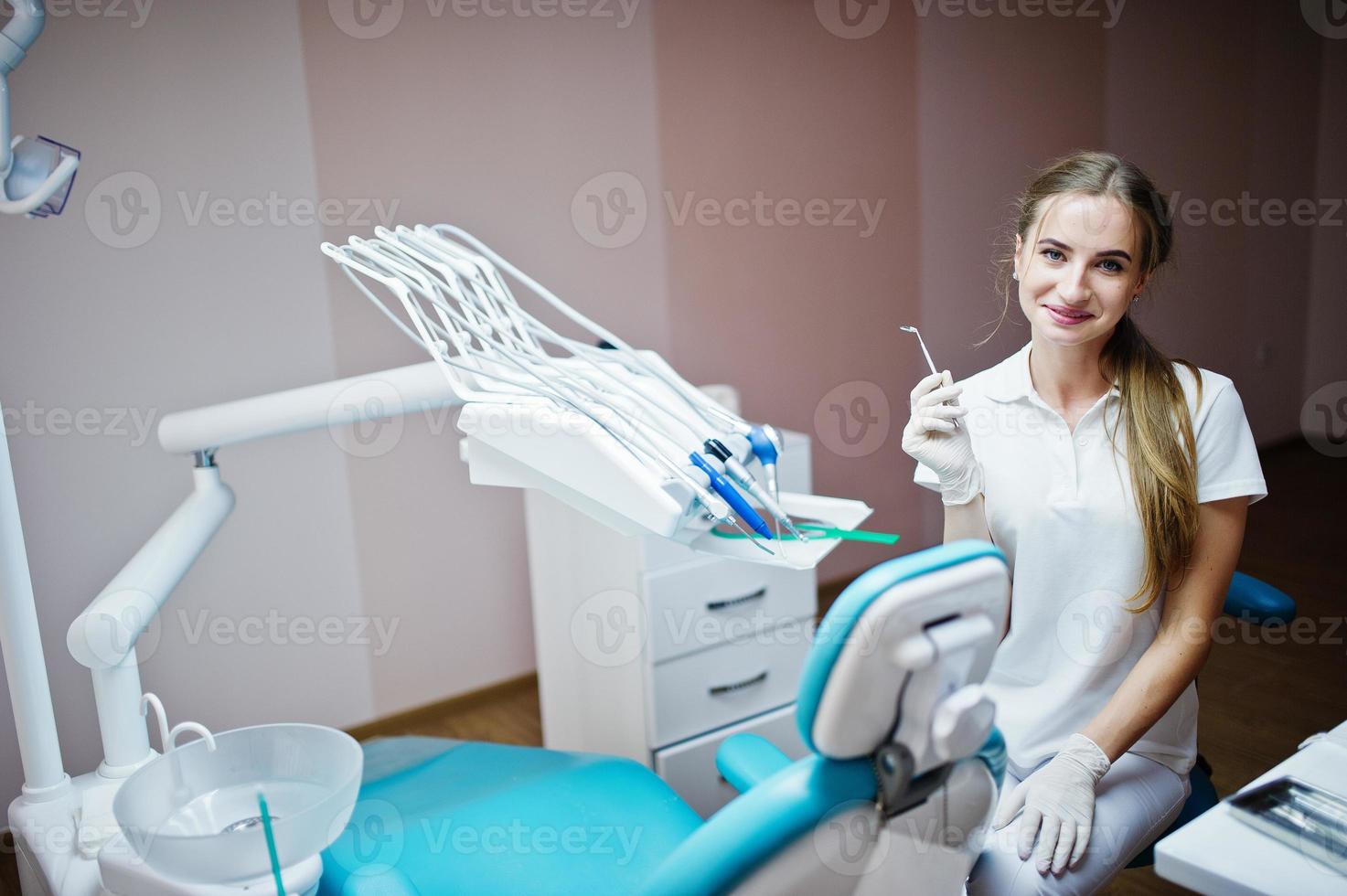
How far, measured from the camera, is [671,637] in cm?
224

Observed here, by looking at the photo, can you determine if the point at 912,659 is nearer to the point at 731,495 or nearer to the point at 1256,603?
the point at 731,495

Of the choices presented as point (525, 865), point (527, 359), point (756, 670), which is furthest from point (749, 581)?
point (527, 359)

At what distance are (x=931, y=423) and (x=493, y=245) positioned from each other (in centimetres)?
178

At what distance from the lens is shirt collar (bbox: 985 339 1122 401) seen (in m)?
1.42

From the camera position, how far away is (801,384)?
343cm

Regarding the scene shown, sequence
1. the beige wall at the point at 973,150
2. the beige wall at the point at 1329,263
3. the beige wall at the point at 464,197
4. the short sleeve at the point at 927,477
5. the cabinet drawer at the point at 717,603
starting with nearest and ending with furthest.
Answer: the short sleeve at the point at 927,477 → the cabinet drawer at the point at 717,603 → the beige wall at the point at 464,197 → the beige wall at the point at 973,150 → the beige wall at the point at 1329,263

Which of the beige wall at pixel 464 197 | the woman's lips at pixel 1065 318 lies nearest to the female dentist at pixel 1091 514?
the woman's lips at pixel 1065 318

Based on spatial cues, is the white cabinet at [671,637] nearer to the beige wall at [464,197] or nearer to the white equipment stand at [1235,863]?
the beige wall at [464,197]

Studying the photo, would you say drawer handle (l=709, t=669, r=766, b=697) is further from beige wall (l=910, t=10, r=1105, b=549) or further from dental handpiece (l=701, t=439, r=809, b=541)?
beige wall (l=910, t=10, r=1105, b=549)

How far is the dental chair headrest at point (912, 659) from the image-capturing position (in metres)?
0.73

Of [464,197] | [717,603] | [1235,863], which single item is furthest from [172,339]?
[1235,863]

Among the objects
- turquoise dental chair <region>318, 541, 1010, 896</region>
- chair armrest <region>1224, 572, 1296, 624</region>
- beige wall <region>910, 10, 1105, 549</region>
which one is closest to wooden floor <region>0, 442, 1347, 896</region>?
chair armrest <region>1224, 572, 1296, 624</region>

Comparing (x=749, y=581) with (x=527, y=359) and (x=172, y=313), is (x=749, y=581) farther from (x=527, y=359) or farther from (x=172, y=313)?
(x=172, y=313)

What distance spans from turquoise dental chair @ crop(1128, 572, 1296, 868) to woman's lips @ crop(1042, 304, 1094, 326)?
17.3 inches
